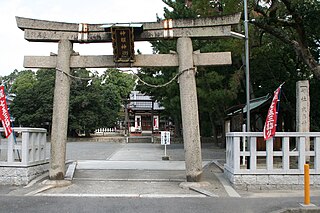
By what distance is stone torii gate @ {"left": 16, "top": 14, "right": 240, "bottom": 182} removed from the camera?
10266 mm

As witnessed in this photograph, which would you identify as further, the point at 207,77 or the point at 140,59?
the point at 207,77

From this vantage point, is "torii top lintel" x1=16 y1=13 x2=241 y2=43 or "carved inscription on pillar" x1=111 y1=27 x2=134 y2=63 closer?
"carved inscription on pillar" x1=111 y1=27 x2=134 y2=63

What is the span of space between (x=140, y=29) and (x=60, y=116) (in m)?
3.75

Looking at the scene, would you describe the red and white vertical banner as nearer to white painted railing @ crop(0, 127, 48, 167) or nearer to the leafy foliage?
white painted railing @ crop(0, 127, 48, 167)

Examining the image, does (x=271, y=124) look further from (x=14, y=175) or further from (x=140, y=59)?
(x=14, y=175)

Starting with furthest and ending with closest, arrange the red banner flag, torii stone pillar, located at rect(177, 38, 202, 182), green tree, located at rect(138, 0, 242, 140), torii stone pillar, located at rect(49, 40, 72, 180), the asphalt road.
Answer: green tree, located at rect(138, 0, 242, 140), torii stone pillar, located at rect(49, 40, 72, 180), torii stone pillar, located at rect(177, 38, 202, 182), the red banner flag, the asphalt road

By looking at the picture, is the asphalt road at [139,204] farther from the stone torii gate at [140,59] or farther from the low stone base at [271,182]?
the stone torii gate at [140,59]

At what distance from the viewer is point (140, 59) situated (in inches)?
427

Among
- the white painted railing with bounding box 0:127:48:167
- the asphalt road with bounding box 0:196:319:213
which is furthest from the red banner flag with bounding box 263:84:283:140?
the white painted railing with bounding box 0:127:48:167

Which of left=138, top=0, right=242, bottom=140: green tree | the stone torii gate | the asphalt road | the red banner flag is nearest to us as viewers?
the asphalt road

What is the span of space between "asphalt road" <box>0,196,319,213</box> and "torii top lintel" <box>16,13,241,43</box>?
5.14 meters

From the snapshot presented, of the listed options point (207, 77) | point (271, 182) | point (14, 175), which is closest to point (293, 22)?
point (207, 77)

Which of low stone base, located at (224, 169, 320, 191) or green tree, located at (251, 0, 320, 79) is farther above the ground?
green tree, located at (251, 0, 320, 79)

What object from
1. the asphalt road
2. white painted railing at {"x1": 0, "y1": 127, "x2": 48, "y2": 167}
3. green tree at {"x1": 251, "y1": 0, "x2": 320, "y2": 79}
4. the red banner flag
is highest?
green tree at {"x1": 251, "y1": 0, "x2": 320, "y2": 79}
